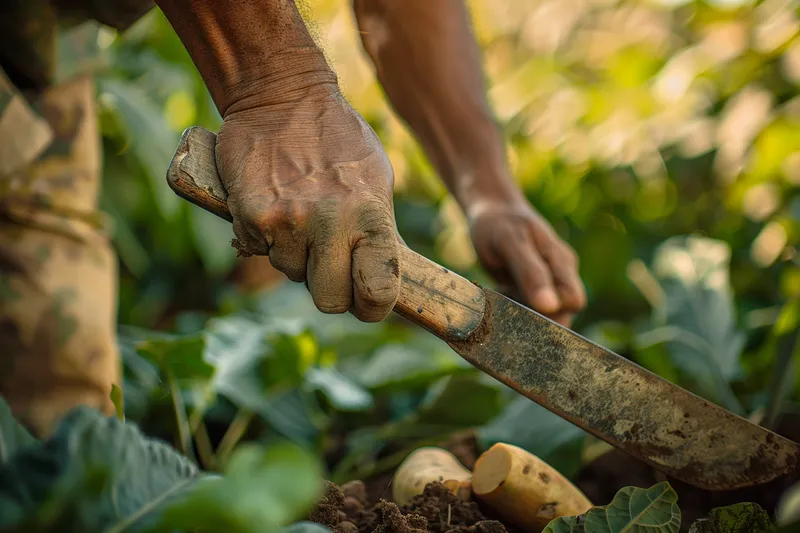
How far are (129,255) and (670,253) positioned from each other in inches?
63.6

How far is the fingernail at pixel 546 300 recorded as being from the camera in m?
1.39

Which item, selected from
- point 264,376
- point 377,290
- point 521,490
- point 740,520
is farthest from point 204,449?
point 740,520

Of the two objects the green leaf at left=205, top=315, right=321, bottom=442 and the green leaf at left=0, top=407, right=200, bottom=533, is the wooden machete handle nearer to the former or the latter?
the green leaf at left=0, top=407, right=200, bottom=533

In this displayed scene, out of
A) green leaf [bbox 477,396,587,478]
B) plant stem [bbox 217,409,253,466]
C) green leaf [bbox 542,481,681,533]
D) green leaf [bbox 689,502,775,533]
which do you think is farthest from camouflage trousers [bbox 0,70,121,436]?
green leaf [bbox 689,502,775,533]

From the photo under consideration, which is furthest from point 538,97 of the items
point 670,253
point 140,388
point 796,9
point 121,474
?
point 121,474

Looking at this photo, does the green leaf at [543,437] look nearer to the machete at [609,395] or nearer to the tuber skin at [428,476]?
the tuber skin at [428,476]

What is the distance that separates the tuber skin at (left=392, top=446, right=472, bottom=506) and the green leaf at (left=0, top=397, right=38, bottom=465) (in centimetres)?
51

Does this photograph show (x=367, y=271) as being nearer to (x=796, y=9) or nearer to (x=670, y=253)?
(x=670, y=253)

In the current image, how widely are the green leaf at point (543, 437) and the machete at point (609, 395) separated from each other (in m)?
0.34

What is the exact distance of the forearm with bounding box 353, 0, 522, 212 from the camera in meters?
1.56

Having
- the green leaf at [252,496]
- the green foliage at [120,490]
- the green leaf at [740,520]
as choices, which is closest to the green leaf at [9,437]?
the green foliage at [120,490]

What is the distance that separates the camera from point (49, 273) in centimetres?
154

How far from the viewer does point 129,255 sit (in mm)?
2539

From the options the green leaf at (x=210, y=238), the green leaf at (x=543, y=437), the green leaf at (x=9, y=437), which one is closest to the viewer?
the green leaf at (x=9, y=437)
